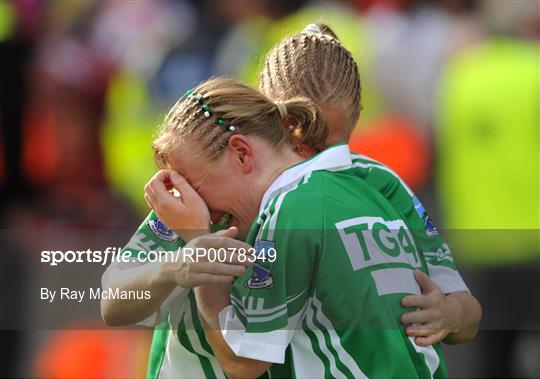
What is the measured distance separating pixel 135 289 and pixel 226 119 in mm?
409

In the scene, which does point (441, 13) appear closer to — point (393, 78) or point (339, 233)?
point (393, 78)

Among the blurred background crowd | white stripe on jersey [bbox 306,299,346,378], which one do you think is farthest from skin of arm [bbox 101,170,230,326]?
the blurred background crowd

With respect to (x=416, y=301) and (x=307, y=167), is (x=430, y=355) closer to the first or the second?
(x=416, y=301)

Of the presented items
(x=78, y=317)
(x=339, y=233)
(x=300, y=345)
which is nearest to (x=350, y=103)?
(x=339, y=233)

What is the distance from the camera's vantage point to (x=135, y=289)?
2.29 metres

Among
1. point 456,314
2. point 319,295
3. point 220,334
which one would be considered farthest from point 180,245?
point 456,314

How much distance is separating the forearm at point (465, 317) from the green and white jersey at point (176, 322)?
54 cm

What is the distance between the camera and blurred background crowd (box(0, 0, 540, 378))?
438cm

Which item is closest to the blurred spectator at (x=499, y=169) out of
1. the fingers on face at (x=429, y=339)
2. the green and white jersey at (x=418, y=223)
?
the green and white jersey at (x=418, y=223)

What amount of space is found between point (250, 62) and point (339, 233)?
9.25 feet

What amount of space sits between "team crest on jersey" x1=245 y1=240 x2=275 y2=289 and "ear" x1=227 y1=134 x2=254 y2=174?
19 centimetres

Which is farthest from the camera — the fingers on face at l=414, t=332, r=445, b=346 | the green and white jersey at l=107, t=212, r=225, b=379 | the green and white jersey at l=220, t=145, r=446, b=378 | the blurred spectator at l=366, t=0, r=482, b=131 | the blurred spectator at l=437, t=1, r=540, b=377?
the blurred spectator at l=366, t=0, r=482, b=131

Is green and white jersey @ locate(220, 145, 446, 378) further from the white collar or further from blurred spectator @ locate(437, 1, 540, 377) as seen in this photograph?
blurred spectator @ locate(437, 1, 540, 377)

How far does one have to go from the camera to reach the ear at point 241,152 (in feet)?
7.43
